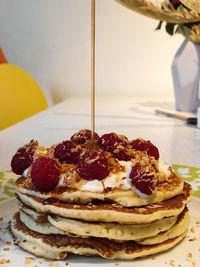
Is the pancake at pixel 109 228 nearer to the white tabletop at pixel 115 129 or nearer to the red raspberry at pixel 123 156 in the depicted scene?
the red raspberry at pixel 123 156

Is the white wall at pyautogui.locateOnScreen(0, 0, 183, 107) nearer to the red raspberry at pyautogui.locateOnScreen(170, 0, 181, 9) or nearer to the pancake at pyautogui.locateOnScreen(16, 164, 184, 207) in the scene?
the red raspberry at pyautogui.locateOnScreen(170, 0, 181, 9)

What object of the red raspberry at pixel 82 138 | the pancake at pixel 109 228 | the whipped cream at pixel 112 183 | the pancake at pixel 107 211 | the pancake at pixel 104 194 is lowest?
the pancake at pixel 109 228

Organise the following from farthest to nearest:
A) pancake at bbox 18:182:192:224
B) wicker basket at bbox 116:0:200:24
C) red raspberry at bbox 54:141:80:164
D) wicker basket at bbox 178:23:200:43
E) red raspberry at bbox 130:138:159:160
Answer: wicker basket at bbox 178:23:200:43
wicker basket at bbox 116:0:200:24
red raspberry at bbox 130:138:159:160
red raspberry at bbox 54:141:80:164
pancake at bbox 18:182:192:224

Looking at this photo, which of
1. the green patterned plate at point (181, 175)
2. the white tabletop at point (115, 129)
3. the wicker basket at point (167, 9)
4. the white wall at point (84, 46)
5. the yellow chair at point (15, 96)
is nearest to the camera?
the green patterned plate at point (181, 175)

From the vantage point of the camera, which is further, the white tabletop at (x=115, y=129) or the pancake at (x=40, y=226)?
the white tabletop at (x=115, y=129)

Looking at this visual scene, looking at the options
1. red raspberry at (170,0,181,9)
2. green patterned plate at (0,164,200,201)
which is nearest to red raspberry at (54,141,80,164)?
green patterned plate at (0,164,200,201)

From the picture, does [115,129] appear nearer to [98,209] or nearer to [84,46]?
[98,209]

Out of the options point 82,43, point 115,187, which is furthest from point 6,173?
point 82,43

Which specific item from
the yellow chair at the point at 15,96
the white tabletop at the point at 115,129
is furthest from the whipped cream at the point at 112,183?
the yellow chair at the point at 15,96

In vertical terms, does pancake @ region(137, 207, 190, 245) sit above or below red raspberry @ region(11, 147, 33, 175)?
below
